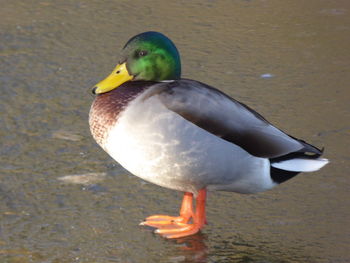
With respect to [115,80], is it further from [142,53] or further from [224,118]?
[224,118]

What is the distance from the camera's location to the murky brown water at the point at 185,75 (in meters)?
3.75

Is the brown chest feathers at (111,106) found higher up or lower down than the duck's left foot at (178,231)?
higher up

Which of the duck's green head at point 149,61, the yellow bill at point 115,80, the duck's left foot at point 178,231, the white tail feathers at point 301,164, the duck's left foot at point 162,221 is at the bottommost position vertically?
the duck's left foot at point 178,231

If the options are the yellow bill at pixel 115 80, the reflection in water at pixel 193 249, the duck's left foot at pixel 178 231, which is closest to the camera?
the reflection in water at pixel 193 249

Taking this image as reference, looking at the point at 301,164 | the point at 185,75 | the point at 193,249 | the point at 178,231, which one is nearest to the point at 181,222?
A: the point at 178,231

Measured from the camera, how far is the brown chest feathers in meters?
3.82

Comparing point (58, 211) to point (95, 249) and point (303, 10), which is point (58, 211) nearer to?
point (95, 249)

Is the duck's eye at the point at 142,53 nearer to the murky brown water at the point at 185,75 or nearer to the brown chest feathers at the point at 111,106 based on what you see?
the brown chest feathers at the point at 111,106

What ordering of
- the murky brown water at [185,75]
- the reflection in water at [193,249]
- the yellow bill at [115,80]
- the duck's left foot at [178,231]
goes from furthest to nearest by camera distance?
the yellow bill at [115,80] → the duck's left foot at [178,231] → the murky brown water at [185,75] → the reflection in water at [193,249]

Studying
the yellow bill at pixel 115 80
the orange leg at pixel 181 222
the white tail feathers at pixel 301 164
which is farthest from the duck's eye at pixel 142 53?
the white tail feathers at pixel 301 164

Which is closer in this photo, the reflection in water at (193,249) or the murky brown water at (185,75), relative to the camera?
the reflection in water at (193,249)

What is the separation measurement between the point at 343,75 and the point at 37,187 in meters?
2.59

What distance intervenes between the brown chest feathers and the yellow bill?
0.03 meters

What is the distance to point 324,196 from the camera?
4.17 m
